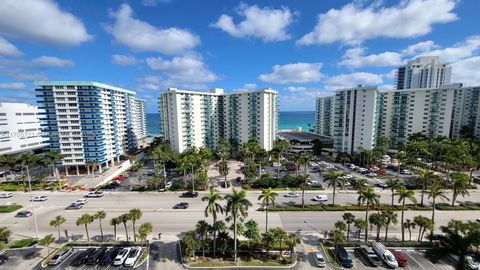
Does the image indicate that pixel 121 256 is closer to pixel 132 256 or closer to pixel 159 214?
pixel 132 256

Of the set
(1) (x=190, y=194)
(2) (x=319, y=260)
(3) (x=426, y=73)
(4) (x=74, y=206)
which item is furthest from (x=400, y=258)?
(3) (x=426, y=73)

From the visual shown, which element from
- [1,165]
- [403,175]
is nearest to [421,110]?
[403,175]

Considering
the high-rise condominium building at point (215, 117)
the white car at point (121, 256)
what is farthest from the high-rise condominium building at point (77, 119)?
the white car at point (121, 256)

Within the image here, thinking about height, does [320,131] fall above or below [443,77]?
below

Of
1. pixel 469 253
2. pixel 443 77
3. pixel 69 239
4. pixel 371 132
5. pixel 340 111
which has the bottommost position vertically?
pixel 69 239

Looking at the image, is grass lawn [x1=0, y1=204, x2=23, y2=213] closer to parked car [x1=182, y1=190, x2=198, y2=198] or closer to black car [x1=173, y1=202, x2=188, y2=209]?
black car [x1=173, y1=202, x2=188, y2=209]

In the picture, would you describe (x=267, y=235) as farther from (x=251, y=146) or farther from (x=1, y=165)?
(x=1, y=165)

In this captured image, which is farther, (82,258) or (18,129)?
(18,129)
